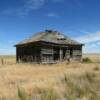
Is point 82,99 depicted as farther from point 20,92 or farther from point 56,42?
point 56,42

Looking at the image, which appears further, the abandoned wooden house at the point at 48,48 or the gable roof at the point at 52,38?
the gable roof at the point at 52,38

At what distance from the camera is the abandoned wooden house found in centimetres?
3225

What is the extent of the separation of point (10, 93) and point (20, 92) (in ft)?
2.50

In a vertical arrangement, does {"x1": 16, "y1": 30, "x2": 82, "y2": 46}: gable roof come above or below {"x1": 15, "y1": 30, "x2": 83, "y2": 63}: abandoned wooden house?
above

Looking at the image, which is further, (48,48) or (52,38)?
(52,38)

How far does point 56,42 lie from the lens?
33.6 metres

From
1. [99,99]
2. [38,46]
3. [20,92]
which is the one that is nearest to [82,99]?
[99,99]

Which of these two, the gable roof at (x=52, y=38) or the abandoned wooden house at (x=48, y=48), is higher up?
the gable roof at (x=52, y=38)

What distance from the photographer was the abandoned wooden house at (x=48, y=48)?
3225cm

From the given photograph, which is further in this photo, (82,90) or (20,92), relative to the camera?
(82,90)

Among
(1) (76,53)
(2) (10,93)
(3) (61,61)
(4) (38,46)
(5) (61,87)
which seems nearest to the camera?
(2) (10,93)

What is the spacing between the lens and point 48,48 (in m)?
32.8

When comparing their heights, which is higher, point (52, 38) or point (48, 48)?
point (52, 38)

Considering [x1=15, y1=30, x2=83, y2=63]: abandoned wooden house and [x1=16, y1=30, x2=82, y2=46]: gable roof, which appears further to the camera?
[x1=16, y1=30, x2=82, y2=46]: gable roof
